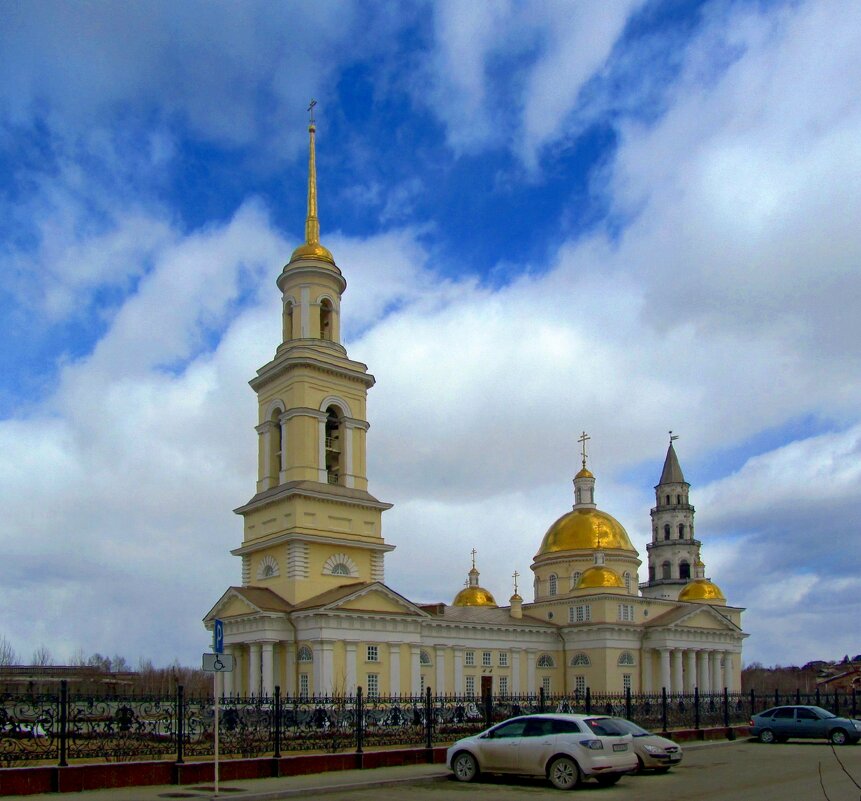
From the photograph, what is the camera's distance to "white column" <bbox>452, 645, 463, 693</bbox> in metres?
50.8

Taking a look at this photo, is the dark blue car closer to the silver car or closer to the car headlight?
the silver car

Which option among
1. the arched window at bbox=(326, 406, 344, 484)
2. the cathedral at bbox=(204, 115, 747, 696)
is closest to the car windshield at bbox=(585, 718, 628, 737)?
the cathedral at bbox=(204, 115, 747, 696)

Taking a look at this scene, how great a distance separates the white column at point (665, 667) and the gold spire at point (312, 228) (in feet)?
100.0

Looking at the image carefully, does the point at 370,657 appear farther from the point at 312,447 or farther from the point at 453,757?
the point at 453,757

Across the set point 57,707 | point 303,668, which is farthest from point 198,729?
point 303,668

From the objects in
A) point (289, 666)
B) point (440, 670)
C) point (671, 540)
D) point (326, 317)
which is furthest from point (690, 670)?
point (326, 317)

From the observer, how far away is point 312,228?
161 feet

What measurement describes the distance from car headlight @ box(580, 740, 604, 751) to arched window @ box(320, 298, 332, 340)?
32.4m

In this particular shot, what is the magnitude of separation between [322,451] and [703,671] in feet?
104

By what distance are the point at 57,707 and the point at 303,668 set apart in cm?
2386

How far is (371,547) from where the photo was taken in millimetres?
43406

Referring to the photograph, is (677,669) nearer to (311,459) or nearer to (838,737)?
(311,459)

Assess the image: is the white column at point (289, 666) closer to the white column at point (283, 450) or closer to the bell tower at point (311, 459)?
the bell tower at point (311, 459)

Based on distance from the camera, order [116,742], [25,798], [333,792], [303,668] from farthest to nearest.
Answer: [303,668]
[116,742]
[333,792]
[25,798]
